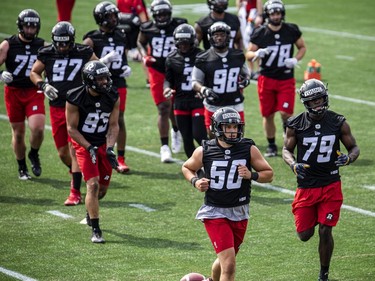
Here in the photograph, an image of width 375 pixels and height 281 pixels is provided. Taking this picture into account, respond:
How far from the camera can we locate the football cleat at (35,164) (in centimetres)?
1385

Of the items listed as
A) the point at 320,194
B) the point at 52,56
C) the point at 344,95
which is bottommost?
the point at 344,95

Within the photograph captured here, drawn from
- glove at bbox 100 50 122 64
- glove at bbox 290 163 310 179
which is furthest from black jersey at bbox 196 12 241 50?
glove at bbox 290 163 310 179

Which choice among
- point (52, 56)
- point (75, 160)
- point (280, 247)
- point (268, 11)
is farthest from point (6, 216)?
point (268, 11)

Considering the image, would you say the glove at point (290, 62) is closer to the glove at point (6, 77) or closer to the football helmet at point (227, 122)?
the glove at point (6, 77)

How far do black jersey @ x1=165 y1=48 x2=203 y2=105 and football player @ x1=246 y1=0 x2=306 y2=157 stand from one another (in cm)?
152

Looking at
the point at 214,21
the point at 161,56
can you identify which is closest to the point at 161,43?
the point at 161,56

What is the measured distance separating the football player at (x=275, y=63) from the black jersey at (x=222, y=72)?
177 centimetres

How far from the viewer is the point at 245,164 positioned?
916cm

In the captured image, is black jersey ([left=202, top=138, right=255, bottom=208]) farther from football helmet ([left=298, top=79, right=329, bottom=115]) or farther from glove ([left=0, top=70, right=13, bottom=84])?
glove ([left=0, top=70, right=13, bottom=84])

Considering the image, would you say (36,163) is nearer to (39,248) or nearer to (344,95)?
(39,248)

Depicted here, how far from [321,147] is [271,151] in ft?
17.1

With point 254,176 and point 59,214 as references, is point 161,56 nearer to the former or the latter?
point 59,214

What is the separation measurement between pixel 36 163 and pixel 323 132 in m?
5.42

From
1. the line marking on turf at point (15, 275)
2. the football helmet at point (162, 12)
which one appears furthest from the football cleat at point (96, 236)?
the football helmet at point (162, 12)
